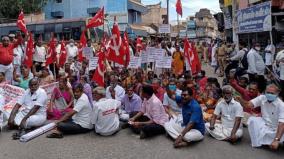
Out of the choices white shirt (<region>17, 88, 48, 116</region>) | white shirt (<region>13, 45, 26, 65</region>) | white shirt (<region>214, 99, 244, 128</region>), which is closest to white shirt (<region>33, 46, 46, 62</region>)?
white shirt (<region>13, 45, 26, 65</region>)

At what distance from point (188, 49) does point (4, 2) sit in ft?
83.8

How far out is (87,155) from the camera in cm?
739

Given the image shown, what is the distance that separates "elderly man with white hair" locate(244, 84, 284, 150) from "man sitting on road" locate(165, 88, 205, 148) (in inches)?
36.0

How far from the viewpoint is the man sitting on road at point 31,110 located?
343 inches

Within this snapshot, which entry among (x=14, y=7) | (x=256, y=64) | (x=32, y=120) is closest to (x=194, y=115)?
(x=32, y=120)

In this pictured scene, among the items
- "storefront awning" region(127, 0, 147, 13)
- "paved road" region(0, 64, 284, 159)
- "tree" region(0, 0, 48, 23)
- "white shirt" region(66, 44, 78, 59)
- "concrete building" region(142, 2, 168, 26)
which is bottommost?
"paved road" region(0, 64, 284, 159)

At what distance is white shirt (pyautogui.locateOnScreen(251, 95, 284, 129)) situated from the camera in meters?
7.25

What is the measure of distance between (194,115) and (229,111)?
0.86 m

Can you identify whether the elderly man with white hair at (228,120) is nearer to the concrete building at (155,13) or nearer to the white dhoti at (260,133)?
the white dhoti at (260,133)

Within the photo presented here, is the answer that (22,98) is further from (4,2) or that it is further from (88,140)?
(4,2)

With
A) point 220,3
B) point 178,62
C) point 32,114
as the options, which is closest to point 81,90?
point 32,114

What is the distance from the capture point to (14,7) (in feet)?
113

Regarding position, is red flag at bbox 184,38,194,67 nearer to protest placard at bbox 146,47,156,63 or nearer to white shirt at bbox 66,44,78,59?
protest placard at bbox 146,47,156,63

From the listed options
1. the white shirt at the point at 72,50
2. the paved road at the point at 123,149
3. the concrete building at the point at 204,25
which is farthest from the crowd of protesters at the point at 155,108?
the concrete building at the point at 204,25
